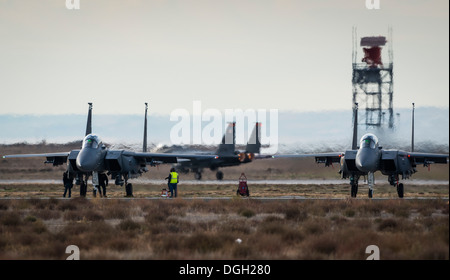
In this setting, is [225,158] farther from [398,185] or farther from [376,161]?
[376,161]

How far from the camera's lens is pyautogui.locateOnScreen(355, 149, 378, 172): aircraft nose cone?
32.1 m

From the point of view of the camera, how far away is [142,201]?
2859 cm

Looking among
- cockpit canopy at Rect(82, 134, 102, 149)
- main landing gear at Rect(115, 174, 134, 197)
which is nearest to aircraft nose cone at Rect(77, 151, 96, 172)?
cockpit canopy at Rect(82, 134, 102, 149)

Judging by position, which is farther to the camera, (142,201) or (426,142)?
(426,142)

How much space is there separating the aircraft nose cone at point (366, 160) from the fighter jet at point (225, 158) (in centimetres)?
3259

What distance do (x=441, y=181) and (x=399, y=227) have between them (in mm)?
31519

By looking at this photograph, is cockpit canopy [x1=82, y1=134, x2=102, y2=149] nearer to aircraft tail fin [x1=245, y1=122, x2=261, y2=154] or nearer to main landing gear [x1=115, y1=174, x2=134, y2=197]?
main landing gear [x1=115, y1=174, x2=134, y2=197]

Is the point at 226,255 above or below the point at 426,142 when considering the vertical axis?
below

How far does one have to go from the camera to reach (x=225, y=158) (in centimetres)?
6600

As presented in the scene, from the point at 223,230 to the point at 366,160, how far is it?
1574 centimetres

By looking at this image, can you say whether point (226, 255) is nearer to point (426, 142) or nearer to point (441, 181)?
point (426, 142)

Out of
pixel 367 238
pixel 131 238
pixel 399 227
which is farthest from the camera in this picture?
pixel 399 227
